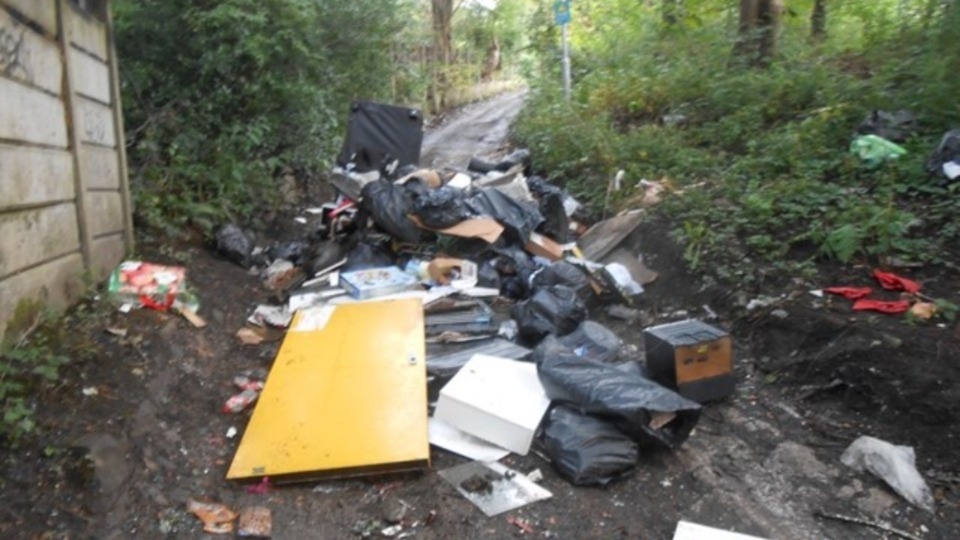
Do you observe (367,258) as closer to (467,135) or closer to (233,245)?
(233,245)

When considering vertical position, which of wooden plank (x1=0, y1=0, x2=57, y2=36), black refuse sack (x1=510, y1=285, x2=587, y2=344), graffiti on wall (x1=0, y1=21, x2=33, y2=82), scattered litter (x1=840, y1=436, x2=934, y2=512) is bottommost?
scattered litter (x1=840, y1=436, x2=934, y2=512)

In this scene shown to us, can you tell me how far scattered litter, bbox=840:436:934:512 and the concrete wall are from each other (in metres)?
3.56

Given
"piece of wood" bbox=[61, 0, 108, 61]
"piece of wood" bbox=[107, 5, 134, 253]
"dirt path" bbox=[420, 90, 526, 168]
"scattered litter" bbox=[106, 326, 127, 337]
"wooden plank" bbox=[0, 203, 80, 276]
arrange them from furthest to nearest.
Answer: "dirt path" bbox=[420, 90, 526, 168] → "piece of wood" bbox=[107, 5, 134, 253] → "piece of wood" bbox=[61, 0, 108, 61] → "scattered litter" bbox=[106, 326, 127, 337] → "wooden plank" bbox=[0, 203, 80, 276]

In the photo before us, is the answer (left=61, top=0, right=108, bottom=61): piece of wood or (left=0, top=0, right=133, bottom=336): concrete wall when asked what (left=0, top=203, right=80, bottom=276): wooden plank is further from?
(left=61, top=0, right=108, bottom=61): piece of wood

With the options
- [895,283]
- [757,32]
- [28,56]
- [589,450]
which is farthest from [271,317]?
[757,32]

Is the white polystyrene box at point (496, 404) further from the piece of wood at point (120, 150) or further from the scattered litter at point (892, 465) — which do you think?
the piece of wood at point (120, 150)

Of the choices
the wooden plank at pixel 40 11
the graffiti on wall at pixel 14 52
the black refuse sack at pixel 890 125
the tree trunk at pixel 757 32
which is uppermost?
the tree trunk at pixel 757 32

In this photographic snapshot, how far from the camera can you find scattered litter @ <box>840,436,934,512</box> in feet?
7.68

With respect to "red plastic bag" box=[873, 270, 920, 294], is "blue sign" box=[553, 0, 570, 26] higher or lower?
higher

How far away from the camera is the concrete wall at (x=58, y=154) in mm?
2795

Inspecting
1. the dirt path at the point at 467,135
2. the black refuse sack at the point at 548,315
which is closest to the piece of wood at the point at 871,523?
the black refuse sack at the point at 548,315

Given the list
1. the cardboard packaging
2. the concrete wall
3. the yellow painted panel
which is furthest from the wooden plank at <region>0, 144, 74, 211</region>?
the cardboard packaging

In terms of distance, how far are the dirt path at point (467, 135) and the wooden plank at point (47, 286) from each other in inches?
248

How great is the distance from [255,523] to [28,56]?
244 cm
